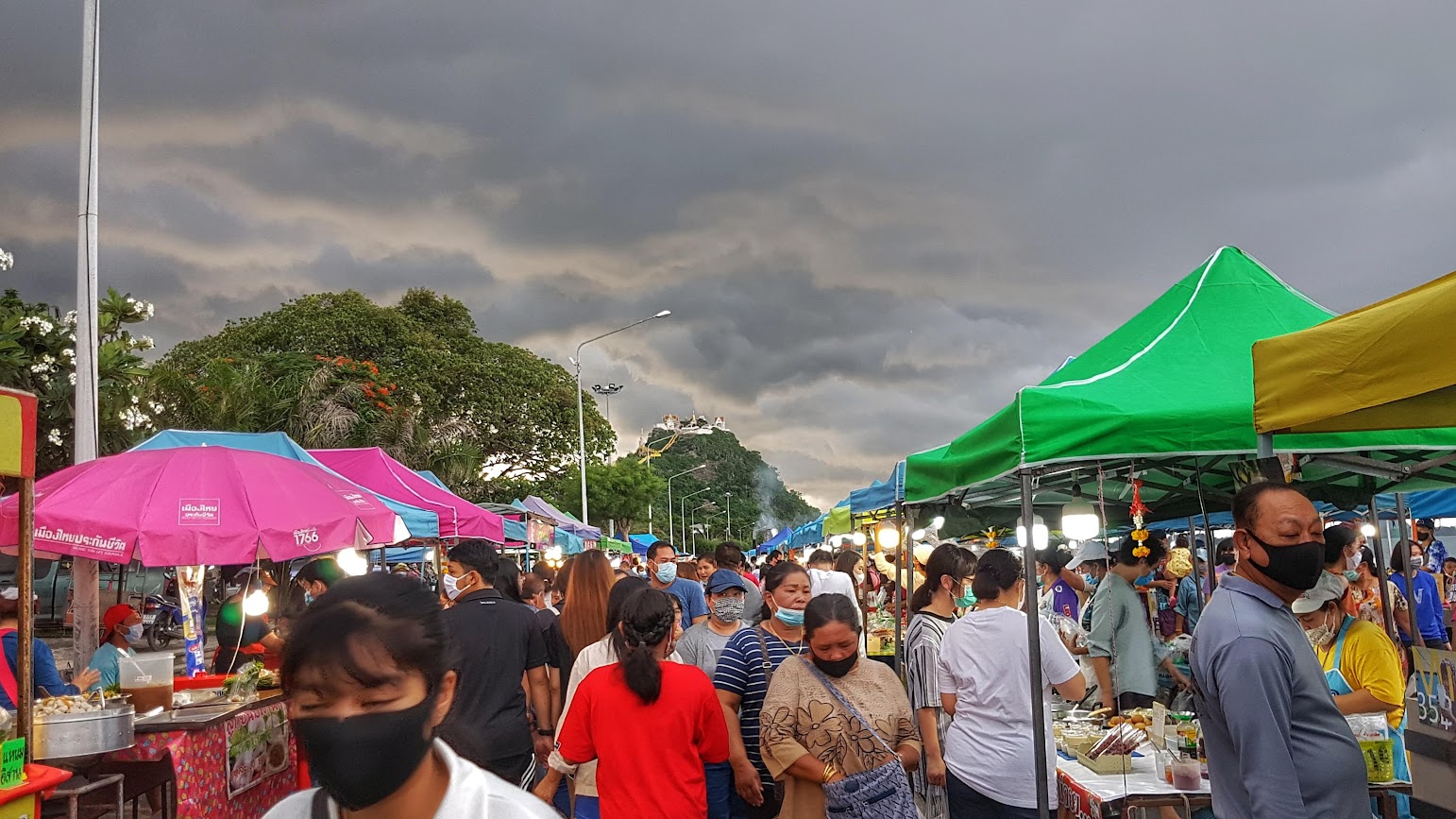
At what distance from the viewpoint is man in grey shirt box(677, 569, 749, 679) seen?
643cm

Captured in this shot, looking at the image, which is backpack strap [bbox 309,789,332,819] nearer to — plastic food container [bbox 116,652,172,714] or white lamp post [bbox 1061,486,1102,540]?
plastic food container [bbox 116,652,172,714]

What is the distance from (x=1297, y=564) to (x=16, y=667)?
23.7 feet

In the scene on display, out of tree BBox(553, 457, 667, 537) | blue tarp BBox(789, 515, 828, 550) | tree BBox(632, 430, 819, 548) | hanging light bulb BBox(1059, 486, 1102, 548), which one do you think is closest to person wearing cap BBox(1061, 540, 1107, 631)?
hanging light bulb BBox(1059, 486, 1102, 548)

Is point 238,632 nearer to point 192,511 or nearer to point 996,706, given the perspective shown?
point 192,511

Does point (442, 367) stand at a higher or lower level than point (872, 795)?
higher

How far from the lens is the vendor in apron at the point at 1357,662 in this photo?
5.09 m

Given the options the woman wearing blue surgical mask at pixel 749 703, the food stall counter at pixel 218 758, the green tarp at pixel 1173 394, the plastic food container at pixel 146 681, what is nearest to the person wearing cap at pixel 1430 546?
the green tarp at pixel 1173 394

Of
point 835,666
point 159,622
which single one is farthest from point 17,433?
point 159,622

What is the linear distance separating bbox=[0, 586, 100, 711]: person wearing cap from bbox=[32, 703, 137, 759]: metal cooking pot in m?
0.29

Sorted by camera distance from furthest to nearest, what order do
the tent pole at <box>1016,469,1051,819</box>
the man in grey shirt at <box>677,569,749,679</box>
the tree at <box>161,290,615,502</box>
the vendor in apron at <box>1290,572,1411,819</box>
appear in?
the tree at <box>161,290,615,502</box>
the man in grey shirt at <box>677,569,749,679</box>
the tent pole at <box>1016,469,1051,819</box>
the vendor in apron at <box>1290,572,1411,819</box>

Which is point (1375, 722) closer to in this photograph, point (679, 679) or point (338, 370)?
point (679, 679)

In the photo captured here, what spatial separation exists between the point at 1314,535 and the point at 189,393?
2581cm

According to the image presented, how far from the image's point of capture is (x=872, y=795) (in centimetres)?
447

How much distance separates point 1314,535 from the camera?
11.2ft
